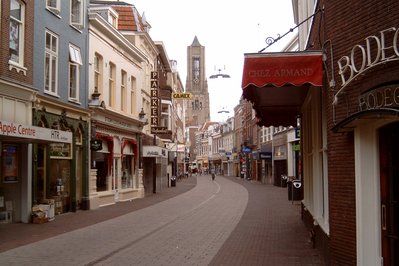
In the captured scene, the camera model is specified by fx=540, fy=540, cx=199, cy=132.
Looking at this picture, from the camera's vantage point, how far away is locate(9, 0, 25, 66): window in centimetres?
1636

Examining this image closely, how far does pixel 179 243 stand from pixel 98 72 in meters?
13.6

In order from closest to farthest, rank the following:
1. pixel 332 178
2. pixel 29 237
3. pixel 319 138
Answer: pixel 332 178
pixel 319 138
pixel 29 237

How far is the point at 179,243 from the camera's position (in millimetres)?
13414

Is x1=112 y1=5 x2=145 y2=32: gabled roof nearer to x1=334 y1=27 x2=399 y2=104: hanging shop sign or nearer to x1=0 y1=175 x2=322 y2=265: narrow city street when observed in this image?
x1=0 y1=175 x2=322 y2=265: narrow city street

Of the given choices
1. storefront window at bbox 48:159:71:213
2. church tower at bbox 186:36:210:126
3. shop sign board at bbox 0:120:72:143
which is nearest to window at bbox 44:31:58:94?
storefront window at bbox 48:159:71:213

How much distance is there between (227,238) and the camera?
14.4 metres

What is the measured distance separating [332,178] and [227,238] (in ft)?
22.1

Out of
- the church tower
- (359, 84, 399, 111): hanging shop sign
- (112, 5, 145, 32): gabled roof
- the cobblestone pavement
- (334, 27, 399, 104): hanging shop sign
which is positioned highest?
the church tower

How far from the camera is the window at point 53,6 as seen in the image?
63.3ft

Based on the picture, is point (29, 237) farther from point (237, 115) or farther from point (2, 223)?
point (237, 115)

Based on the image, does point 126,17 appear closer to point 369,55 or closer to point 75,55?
point 75,55

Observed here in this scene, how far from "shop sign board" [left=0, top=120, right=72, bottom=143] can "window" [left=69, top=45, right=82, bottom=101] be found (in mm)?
4887

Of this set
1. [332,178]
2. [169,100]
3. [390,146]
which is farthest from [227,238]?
[169,100]

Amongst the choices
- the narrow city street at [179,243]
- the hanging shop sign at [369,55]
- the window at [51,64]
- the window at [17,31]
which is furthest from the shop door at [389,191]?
the window at [51,64]
